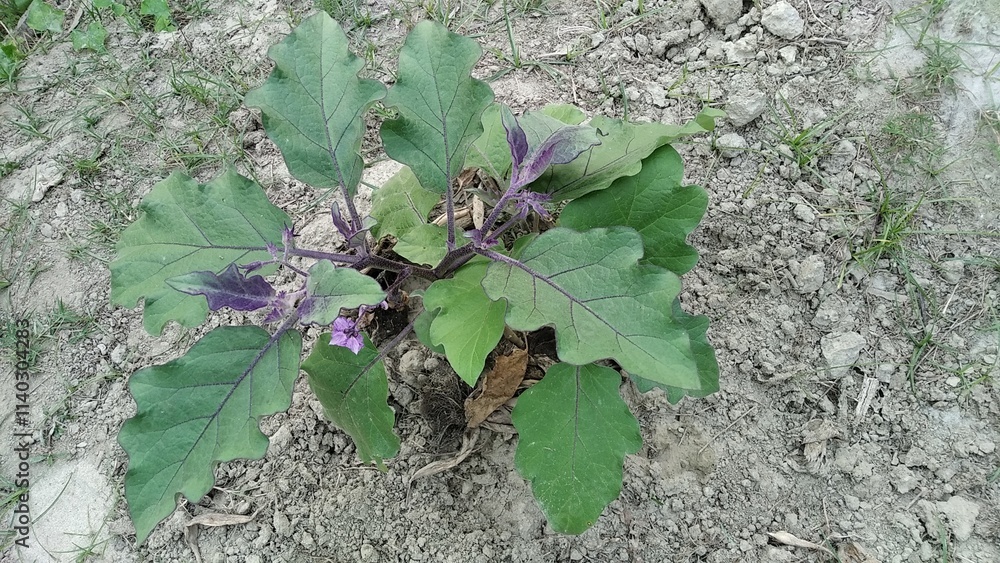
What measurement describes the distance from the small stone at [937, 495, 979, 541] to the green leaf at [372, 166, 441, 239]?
1781 millimetres

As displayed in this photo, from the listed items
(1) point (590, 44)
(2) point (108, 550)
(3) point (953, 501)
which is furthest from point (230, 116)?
(3) point (953, 501)

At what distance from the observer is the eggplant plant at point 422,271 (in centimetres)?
157

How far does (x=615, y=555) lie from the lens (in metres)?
2.13

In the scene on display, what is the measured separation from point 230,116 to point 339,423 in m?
1.76

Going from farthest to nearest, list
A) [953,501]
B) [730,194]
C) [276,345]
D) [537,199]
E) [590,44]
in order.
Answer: [590,44]
[730,194]
[953,501]
[537,199]
[276,345]

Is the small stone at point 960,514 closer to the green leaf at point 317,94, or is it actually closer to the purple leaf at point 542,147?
the purple leaf at point 542,147

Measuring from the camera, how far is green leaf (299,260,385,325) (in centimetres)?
150

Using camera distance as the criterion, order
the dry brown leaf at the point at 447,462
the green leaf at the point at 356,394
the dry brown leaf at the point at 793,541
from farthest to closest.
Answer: the dry brown leaf at the point at 447,462 → the dry brown leaf at the point at 793,541 → the green leaf at the point at 356,394

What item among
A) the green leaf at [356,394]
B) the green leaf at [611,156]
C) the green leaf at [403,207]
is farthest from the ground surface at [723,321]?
the green leaf at [611,156]

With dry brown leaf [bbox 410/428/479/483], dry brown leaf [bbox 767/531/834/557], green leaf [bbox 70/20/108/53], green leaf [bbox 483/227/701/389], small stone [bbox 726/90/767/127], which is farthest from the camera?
green leaf [bbox 70/20/108/53]

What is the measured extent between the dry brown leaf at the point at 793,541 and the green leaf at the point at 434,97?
1.47m

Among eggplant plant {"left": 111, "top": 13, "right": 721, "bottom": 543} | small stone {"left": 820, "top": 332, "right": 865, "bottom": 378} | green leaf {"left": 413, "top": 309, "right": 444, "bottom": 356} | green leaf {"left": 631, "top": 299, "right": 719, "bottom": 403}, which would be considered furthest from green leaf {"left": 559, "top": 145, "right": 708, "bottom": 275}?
small stone {"left": 820, "top": 332, "right": 865, "bottom": 378}

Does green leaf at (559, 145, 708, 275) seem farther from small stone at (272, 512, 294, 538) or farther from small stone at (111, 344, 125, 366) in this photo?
small stone at (111, 344, 125, 366)

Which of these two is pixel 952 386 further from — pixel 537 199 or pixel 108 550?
pixel 108 550
